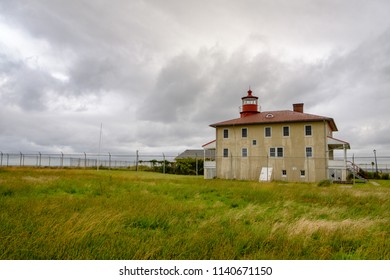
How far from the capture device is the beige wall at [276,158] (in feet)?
104

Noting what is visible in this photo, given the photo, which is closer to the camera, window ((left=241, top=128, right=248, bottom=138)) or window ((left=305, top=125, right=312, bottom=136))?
window ((left=305, top=125, right=312, bottom=136))

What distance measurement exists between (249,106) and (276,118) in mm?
5820

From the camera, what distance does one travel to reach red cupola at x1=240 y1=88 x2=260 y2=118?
3969 cm

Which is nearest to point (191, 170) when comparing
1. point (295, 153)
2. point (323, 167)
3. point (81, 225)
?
point (295, 153)

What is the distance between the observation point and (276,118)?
34.8 m

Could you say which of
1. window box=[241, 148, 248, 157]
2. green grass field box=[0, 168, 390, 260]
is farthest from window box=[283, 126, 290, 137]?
green grass field box=[0, 168, 390, 260]

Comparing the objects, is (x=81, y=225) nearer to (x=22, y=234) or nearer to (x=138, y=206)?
(x=22, y=234)

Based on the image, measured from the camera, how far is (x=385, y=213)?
27.0 ft

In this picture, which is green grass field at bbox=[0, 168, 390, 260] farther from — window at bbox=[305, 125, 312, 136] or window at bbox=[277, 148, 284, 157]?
window at bbox=[277, 148, 284, 157]

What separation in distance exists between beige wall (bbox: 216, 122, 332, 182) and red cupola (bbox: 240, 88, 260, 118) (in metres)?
4.25

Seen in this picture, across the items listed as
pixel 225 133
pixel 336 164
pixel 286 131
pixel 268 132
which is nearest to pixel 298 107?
pixel 286 131

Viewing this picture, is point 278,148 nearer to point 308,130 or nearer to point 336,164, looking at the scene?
point 308,130

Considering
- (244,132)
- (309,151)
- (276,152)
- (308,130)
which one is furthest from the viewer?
(244,132)

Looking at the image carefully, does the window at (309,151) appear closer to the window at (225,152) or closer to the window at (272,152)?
the window at (272,152)
